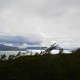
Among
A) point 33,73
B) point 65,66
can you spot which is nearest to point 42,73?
point 33,73

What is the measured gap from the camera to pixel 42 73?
9281 millimetres

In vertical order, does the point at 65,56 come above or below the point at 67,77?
above

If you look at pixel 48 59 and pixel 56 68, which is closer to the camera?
pixel 56 68

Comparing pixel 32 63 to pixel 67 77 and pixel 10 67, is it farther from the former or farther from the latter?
pixel 67 77

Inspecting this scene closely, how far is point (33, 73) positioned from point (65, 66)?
4.54 feet

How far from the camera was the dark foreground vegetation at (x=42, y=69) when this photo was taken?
30.1 ft

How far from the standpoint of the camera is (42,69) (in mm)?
9398

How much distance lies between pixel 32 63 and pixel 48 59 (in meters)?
0.75

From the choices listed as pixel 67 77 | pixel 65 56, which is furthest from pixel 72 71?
pixel 65 56

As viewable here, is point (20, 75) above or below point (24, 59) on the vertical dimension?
below

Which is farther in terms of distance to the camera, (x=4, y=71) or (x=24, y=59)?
(x=24, y=59)

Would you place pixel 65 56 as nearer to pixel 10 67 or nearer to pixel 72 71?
pixel 72 71

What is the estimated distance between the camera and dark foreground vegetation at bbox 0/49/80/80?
9.16 meters

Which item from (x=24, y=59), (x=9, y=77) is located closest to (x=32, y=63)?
(x=24, y=59)
